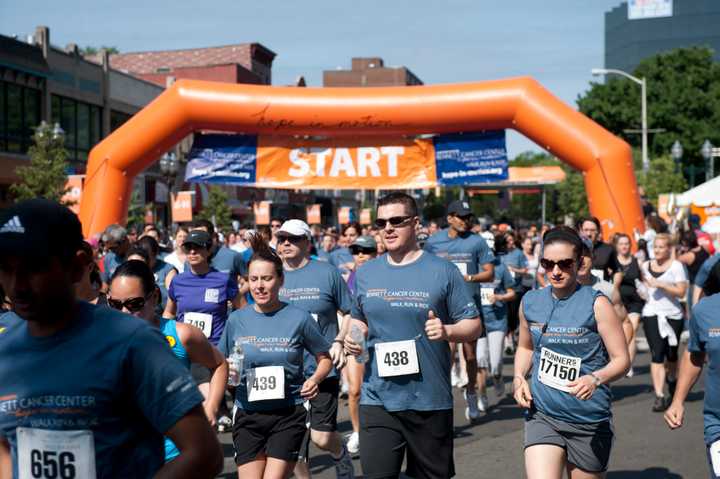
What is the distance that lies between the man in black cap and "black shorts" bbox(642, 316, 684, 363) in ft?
29.6

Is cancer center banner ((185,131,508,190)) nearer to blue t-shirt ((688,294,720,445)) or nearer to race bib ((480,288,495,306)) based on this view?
race bib ((480,288,495,306))

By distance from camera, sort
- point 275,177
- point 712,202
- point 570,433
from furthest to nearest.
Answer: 1. point 712,202
2. point 275,177
3. point 570,433

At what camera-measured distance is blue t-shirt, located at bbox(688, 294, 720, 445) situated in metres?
4.83

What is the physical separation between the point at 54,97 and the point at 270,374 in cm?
3447

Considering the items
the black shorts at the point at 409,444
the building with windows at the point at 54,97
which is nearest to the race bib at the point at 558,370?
the black shorts at the point at 409,444

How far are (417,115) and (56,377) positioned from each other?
1367 cm

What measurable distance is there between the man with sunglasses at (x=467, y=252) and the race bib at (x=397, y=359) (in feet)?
15.6

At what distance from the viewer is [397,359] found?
5309mm

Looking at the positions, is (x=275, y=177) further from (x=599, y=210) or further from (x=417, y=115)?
(x=599, y=210)

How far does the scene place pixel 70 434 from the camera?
2.25 metres

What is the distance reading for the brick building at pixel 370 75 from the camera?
130 m

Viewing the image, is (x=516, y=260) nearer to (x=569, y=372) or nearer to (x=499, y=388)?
(x=499, y=388)

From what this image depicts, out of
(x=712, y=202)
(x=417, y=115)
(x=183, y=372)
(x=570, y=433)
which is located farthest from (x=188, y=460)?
(x=712, y=202)

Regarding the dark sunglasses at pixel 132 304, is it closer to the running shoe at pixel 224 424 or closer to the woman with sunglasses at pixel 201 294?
the woman with sunglasses at pixel 201 294
